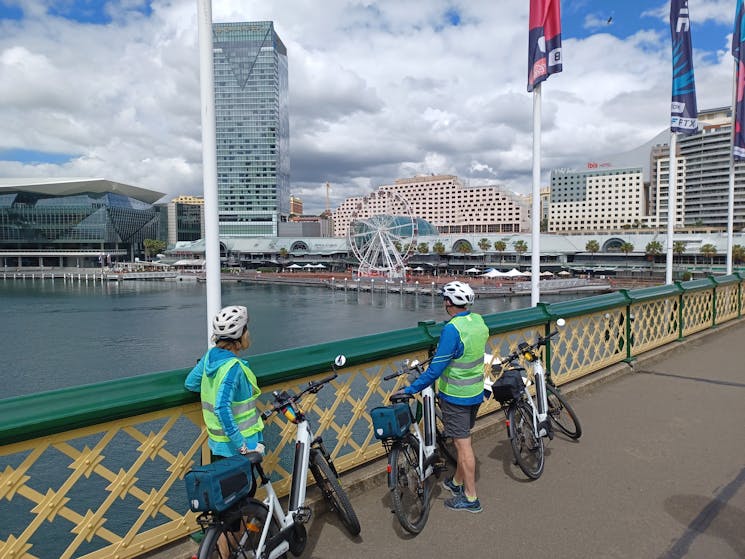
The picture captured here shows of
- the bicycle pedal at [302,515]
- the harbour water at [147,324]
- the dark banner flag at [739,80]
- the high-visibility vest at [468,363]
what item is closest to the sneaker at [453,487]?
the high-visibility vest at [468,363]

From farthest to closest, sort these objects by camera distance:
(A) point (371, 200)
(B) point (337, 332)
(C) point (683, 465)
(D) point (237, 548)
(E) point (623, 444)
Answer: (A) point (371, 200)
(B) point (337, 332)
(E) point (623, 444)
(C) point (683, 465)
(D) point (237, 548)

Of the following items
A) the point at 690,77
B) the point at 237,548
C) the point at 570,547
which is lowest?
the point at 570,547

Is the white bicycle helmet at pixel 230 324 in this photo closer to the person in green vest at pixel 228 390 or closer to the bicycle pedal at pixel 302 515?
the person in green vest at pixel 228 390

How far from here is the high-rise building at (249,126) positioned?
148 m

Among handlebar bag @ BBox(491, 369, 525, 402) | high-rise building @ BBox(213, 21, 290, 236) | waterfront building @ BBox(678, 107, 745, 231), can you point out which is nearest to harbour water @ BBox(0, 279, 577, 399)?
handlebar bag @ BBox(491, 369, 525, 402)

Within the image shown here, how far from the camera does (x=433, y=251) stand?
10438 cm

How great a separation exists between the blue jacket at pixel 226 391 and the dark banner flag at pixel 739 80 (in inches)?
629

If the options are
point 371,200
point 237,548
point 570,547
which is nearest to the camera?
point 237,548

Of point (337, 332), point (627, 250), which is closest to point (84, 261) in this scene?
point (337, 332)

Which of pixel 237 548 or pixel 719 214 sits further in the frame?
pixel 719 214

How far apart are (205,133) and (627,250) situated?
87.8 meters

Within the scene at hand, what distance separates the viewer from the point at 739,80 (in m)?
13.7

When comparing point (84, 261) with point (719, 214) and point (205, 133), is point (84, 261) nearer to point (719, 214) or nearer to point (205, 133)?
point (205, 133)

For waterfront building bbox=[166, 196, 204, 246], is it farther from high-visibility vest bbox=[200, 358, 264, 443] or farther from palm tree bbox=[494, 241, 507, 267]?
high-visibility vest bbox=[200, 358, 264, 443]
